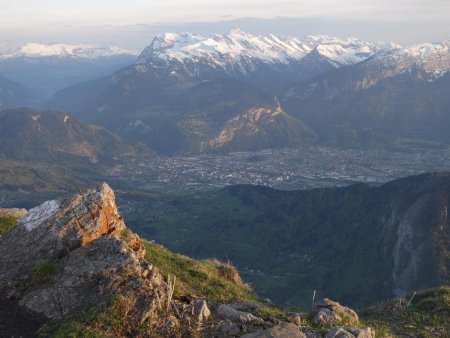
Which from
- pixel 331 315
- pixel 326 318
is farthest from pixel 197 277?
pixel 326 318

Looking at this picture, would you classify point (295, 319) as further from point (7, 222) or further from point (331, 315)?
point (7, 222)

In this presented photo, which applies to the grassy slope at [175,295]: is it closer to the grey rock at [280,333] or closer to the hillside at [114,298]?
the hillside at [114,298]

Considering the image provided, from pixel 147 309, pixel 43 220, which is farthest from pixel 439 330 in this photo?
pixel 43 220

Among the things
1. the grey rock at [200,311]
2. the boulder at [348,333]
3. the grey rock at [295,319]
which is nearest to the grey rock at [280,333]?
the boulder at [348,333]

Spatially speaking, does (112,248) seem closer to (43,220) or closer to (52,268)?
(52,268)

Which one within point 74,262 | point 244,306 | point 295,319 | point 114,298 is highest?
point 114,298

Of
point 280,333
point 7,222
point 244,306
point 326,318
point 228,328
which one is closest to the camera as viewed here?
point 280,333
